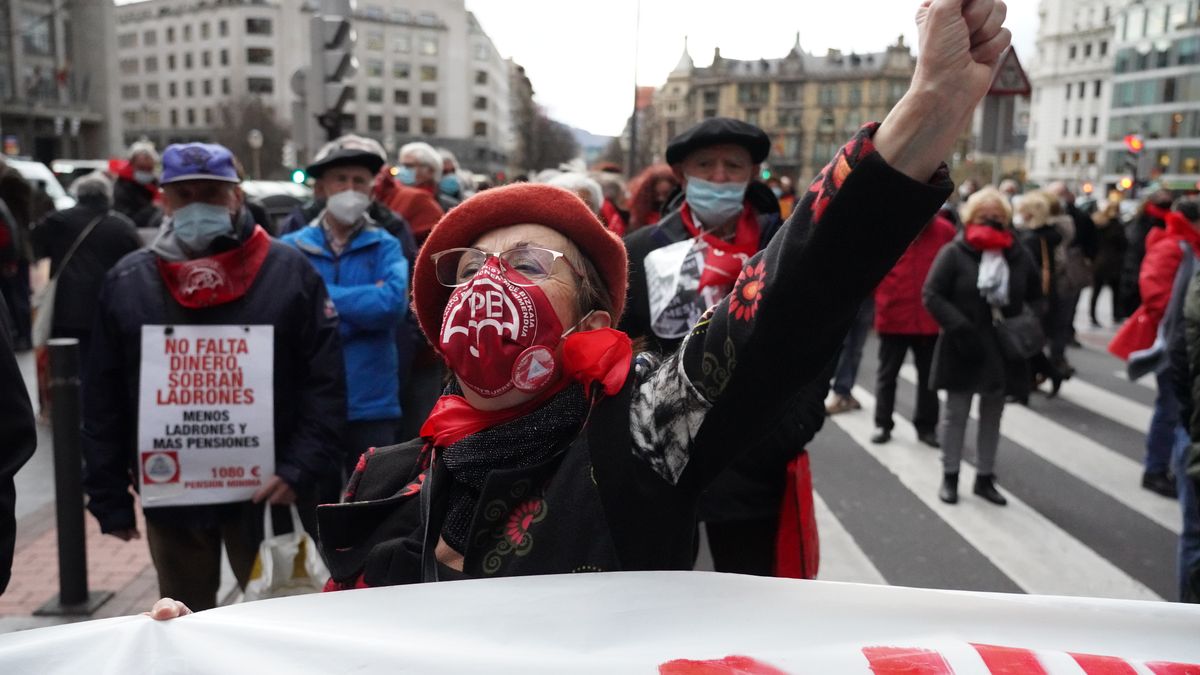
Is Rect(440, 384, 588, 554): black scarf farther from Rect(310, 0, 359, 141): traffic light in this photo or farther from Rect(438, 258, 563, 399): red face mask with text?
Rect(310, 0, 359, 141): traffic light

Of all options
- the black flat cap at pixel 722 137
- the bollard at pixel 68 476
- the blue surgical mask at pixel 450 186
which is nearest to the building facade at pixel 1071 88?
the blue surgical mask at pixel 450 186

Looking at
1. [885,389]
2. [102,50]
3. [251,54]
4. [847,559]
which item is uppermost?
[251,54]

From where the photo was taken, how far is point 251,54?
94.5 metres

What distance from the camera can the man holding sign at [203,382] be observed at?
3.12 m

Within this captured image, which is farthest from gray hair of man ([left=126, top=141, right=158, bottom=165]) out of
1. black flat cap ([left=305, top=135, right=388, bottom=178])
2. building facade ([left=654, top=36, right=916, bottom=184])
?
building facade ([left=654, top=36, right=916, bottom=184])

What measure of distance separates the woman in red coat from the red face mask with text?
6339 mm

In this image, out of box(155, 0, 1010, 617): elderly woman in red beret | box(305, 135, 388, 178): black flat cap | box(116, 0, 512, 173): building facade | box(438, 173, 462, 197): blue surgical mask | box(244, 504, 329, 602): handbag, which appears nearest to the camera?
box(155, 0, 1010, 617): elderly woman in red beret

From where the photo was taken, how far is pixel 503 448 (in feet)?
5.29

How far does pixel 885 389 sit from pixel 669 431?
21.6ft

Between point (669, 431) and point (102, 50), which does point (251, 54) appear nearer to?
point (102, 50)

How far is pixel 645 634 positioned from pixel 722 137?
2.52m

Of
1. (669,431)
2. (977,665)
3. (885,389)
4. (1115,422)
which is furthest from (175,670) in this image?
(1115,422)

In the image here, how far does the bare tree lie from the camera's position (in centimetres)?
7219

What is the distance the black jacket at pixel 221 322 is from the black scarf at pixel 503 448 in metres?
1.78
